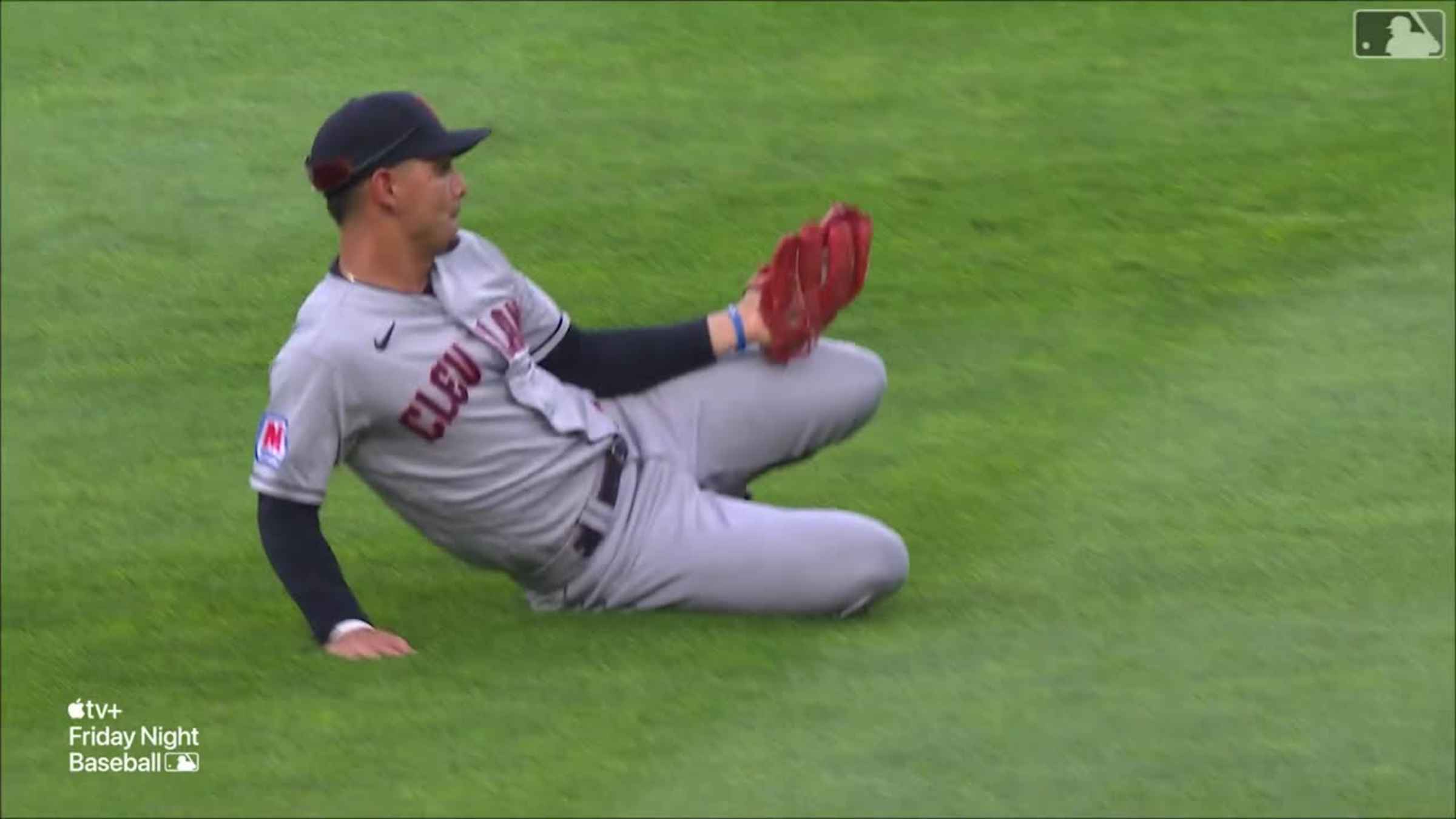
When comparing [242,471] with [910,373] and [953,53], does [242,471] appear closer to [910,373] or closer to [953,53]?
[910,373]

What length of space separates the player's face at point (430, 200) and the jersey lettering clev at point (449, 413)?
0.11m

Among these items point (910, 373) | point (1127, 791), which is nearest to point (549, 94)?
point (910, 373)

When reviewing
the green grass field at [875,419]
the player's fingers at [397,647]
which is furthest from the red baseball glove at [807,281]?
the player's fingers at [397,647]

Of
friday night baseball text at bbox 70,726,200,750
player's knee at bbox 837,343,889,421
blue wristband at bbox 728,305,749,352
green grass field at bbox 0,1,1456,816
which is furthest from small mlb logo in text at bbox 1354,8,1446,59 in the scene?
friday night baseball text at bbox 70,726,200,750

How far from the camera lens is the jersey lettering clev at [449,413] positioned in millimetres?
4230

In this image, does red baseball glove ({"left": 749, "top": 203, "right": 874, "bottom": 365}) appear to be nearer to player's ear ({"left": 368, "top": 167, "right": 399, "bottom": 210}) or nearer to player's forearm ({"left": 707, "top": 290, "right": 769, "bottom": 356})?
player's forearm ({"left": 707, "top": 290, "right": 769, "bottom": 356})

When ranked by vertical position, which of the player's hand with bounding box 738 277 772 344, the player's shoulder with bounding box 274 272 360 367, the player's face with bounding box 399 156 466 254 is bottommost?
the player's hand with bounding box 738 277 772 344

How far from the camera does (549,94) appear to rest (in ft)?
24.1

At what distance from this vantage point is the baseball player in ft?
14.0

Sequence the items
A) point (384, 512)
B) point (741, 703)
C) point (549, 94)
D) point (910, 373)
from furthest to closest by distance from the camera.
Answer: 1. point (549, 94)
2. point (910, 373)
3. point (384, 512)
4. point (741, 703)

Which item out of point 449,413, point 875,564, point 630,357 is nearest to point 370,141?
point 449,413

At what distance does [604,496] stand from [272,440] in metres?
0.61

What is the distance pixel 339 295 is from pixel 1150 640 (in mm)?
1480

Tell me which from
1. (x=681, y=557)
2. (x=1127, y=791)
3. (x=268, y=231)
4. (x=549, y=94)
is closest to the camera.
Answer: (x=1127, y=791)
